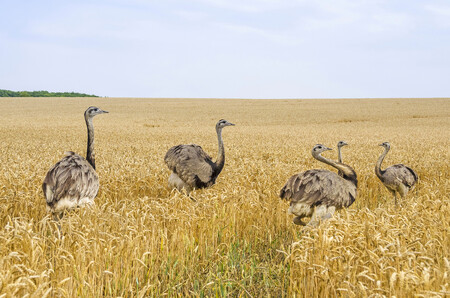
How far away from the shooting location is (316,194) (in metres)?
6.06

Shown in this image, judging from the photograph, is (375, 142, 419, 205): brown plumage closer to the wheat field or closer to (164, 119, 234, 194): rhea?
the wheat field

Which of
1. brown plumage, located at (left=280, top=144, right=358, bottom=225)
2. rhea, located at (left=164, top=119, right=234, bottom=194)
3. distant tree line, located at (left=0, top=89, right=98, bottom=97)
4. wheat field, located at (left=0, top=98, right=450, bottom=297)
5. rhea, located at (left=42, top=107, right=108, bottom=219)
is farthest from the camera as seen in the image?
distant tree line, located at (left=0, top=89, right=98, bottom=97)

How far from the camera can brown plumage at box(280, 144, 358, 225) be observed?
19.9ft

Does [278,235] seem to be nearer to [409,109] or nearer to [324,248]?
[324,248]

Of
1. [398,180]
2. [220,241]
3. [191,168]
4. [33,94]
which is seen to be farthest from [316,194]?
[33,94]

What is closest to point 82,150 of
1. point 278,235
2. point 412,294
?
point 278,235

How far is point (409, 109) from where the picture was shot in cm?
4997

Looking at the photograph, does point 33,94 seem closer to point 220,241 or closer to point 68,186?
point 68,186

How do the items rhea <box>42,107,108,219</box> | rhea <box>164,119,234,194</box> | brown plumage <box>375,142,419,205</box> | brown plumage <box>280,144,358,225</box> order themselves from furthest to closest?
brown plumage <box>375,142,419,205</box> → rhea <box>164,119,234,194</box> → brown plumage <box>280,144,358,225</box> → rhea <box>42,107,108,219</box>

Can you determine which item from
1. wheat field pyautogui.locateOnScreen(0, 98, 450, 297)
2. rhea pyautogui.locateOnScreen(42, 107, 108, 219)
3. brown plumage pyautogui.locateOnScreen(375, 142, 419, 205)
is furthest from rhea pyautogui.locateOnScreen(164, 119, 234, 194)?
brown plumage pyautogui.locateOnScreen(375, 142, 419, 205)

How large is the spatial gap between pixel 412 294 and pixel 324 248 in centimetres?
107

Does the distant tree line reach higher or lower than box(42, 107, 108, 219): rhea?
higher

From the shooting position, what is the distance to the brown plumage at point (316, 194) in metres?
6.06

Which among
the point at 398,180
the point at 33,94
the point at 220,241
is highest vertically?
the point at 33,94
